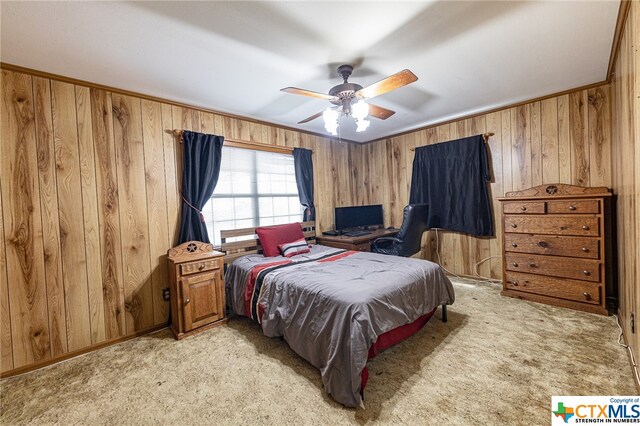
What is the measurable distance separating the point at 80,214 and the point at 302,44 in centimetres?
244

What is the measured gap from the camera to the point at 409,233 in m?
3.27

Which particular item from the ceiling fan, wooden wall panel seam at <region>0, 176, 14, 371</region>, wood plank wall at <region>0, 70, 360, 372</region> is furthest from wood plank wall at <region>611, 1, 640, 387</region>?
wooden wall panel seam at <region>0, 176, 14, 371</region>

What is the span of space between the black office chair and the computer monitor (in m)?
0.79

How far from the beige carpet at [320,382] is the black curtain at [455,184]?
1.57 m

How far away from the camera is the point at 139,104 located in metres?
2.66

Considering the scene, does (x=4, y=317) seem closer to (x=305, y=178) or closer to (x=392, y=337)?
(x=392, y=337)

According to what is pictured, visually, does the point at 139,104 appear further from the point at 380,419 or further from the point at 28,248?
the point at 380,419

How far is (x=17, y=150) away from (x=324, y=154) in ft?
11.6

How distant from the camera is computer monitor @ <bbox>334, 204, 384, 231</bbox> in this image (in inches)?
164

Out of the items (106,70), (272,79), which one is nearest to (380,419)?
(272,79)

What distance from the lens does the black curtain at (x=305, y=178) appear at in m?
3.97

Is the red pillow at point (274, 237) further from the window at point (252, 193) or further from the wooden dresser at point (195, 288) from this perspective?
the wooden dresser at point (195, 288)

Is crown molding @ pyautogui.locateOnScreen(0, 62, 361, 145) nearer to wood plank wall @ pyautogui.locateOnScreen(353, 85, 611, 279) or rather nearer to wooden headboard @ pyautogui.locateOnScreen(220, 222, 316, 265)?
wooden headboard @ pyautogui.locateOnScreen(220, 222, 316, 265)

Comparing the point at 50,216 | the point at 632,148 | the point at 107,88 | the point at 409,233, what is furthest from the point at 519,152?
the point at 50,216
